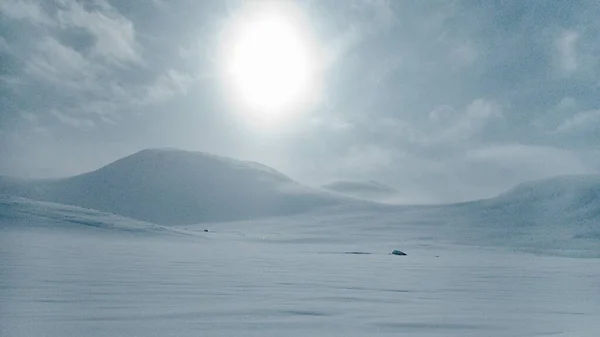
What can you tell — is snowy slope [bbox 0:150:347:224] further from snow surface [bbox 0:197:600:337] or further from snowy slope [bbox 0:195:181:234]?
snow surface [bbox 0:197:600:337]

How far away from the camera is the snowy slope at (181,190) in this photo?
8444 cm

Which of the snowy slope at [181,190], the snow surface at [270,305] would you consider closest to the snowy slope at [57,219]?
the snow surface at [270,305]

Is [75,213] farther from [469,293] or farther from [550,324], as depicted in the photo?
[550,324]

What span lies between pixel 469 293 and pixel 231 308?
301cm

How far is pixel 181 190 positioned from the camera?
94.3 m

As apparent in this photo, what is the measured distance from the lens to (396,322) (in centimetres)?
336

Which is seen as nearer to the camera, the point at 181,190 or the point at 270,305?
the point at 270,305

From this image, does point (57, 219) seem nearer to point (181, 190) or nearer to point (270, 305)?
point (270, 305)

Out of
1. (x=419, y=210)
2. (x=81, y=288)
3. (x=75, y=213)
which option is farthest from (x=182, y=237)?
(x=419, y=210)

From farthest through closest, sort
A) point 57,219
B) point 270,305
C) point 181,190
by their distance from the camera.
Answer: point 181,190 < point 57,219 < point 270,305

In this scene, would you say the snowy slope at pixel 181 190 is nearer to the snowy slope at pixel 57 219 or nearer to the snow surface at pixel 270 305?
the snowy slope at pixel 57 219

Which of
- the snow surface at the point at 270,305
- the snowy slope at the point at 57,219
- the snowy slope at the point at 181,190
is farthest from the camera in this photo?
the snowy slope at the point at 181,190

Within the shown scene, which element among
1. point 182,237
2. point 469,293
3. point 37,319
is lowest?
point 37,319

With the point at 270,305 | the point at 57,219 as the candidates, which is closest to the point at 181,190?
the point at 57,219
